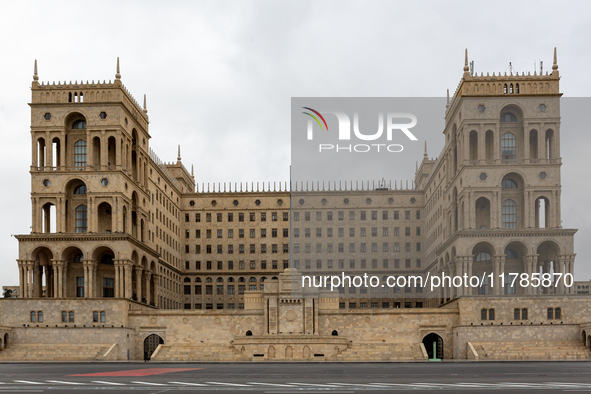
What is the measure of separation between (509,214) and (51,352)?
2288 inches

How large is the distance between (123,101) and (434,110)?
137ft

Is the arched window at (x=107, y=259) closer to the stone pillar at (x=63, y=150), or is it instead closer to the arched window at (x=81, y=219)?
the arched window at (x=81, y=219)

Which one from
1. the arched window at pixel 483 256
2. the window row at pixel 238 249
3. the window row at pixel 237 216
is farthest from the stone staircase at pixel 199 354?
the window row at pixel 237 216

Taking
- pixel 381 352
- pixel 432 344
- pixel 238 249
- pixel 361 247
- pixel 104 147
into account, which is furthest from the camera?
pixel 238 249

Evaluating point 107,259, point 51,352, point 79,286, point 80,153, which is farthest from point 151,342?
point 80,153

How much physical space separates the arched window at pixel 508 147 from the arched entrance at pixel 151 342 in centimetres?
4953

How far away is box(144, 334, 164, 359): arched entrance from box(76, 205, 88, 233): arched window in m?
16.8

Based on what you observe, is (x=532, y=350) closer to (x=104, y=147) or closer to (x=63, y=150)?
(x=104, y=147)

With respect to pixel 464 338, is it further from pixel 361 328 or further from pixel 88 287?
pixel 88 287

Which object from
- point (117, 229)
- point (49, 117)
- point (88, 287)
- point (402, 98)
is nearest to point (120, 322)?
point (88, 287)

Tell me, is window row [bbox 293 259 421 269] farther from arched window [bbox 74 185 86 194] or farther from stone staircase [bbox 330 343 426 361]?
arched window [bbox 74 185 86 194]

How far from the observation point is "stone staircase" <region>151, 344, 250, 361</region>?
7869cm

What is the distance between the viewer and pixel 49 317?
282 ft

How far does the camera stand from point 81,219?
94125 mm
